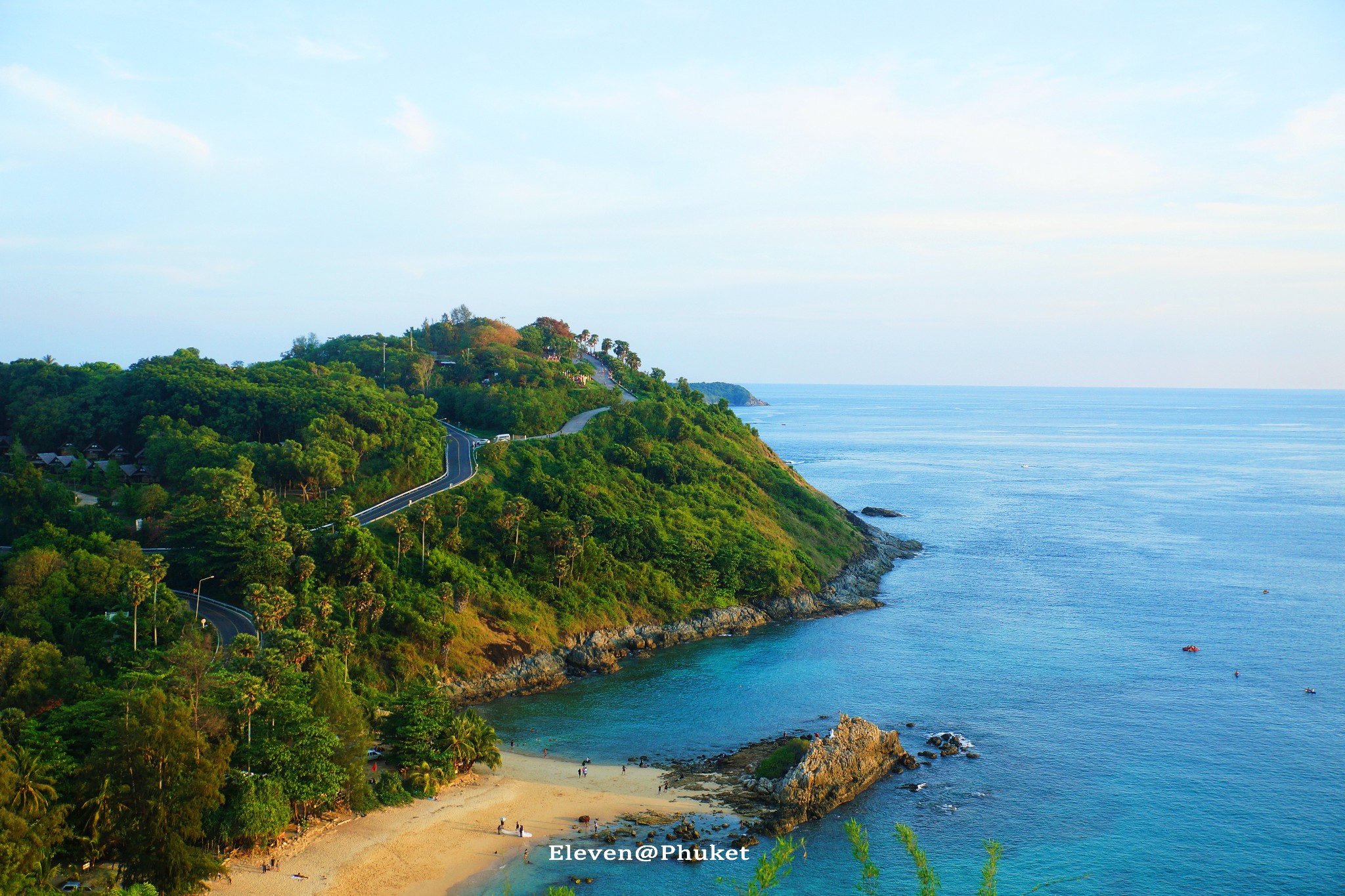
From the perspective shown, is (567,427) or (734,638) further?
(567,427)

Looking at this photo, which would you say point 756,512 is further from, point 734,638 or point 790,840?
point 790,840

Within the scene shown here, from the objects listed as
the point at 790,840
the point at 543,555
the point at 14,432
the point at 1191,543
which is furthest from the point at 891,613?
the point at 14,432

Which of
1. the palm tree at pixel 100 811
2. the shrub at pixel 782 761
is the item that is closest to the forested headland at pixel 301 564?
the palm tree at pixel 100 811

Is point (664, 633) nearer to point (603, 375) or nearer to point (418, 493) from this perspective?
point (418, 493)

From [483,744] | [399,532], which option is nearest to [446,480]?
[399,532]

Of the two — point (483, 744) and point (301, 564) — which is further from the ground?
point (301, 564)

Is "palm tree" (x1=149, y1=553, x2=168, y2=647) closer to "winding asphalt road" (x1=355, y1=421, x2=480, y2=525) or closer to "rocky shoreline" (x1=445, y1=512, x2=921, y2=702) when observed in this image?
"rocky shoreline" (x1=445, y1=512, x2=921, y2=702)
